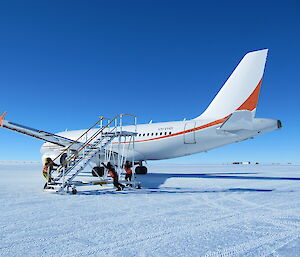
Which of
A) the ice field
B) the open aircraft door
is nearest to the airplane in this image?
the open aircraft door

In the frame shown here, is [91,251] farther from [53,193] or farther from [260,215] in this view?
[53,193]

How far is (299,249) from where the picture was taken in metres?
3.49

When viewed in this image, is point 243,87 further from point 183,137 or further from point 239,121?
point 183,137

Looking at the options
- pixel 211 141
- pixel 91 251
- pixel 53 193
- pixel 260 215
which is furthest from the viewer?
pixel 211 141

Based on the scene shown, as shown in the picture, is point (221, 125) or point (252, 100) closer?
point (221, 125)

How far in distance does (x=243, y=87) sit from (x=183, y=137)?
502 cm

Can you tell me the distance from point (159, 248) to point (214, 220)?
2.05 m

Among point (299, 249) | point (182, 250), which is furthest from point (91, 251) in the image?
point (299, 249)

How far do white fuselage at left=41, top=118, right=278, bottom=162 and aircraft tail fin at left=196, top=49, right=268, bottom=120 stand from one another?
106 centimetres

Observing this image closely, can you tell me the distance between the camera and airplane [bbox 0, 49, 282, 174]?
14.4 m

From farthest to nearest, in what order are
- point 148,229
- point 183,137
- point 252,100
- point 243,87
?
point 183,137 < point 243,87 < point 252,100 < point 148,229


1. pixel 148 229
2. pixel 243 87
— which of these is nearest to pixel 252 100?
pixel 243 87

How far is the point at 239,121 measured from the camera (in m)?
13.7

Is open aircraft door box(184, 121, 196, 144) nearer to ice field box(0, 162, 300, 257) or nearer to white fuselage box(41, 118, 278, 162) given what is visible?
white fuselage box(41, 118, 278, 162)
